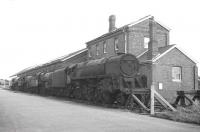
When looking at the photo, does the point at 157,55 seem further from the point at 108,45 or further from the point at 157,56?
the point at 108,45

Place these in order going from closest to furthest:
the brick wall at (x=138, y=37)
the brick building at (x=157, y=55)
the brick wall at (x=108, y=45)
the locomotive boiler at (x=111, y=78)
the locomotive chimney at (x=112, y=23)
Result: the locomotive boiler at (x=111, y=78) → the brick building at (x=157, y=55) → the brick wall at (x=138, y=37) → the brick wall at (x=108, y=45) → the locomotive chimney at (x=112, y=23)

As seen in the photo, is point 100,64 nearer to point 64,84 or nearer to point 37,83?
point 64,84

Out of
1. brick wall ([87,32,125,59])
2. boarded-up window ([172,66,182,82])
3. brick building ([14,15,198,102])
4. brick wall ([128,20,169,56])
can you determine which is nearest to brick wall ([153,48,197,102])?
brick building ([14,15,198,102])

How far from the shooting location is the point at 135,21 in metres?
28.9

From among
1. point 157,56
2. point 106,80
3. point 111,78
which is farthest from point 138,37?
point 111,78

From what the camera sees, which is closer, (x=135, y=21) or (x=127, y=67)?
(x=127, y=67)

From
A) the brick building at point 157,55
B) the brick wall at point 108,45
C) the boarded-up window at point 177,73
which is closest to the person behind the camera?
the brick building at point 157,55

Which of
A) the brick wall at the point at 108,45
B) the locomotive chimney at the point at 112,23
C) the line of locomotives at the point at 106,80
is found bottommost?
the line of locomotives at the point at 106,80

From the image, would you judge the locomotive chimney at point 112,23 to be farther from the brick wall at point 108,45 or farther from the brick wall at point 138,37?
the brick wall at point 138,37

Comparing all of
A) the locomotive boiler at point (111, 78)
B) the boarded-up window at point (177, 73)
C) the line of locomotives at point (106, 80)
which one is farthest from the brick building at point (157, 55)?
the locomotive boiler at point (111, 78)

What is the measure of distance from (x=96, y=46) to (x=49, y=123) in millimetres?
26317

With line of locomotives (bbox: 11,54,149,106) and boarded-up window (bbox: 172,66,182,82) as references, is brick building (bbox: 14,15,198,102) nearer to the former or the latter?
boarded-up window (bbox: 172,66,182,82)

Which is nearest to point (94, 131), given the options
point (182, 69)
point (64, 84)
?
point (64, 84)

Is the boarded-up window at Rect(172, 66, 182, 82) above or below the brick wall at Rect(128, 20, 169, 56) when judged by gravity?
below
